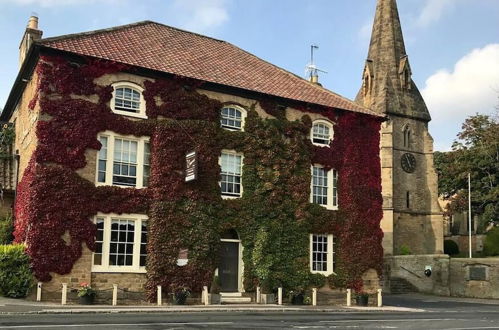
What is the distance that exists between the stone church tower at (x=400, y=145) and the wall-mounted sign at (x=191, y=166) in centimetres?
3218

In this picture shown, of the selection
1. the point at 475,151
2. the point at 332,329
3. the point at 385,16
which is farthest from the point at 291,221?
the point at 385,16

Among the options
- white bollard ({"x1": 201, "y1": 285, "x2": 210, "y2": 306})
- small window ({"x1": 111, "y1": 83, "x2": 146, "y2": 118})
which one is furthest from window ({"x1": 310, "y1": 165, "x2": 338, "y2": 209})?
small window ({"x1": 111, "y1": 83, "x2": 146, "y2": 118})

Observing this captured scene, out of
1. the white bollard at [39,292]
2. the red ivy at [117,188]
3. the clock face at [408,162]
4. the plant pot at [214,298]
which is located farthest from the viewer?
the clock face at [408,162]

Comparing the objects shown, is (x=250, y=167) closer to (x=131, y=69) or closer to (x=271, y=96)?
(x=271, y=96)

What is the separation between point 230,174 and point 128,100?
5.27 metres

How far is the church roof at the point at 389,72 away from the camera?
56250mm

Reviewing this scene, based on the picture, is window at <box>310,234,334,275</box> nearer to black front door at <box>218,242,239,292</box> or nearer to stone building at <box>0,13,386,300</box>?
stone building at <box>0,13,386,300</box>

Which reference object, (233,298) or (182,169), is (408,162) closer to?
(233,298)

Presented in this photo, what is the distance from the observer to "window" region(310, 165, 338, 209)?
26906 mm

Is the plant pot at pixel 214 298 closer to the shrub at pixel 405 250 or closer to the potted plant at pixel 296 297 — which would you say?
the potted plant at pixel 296 297

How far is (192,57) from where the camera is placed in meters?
26.3

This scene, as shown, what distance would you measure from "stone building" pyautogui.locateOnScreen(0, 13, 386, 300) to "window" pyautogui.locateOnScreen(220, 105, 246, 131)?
5cm

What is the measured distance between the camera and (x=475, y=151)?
5316cm

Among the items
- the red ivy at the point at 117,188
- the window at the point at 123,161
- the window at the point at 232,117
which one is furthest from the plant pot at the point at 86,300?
the window at the point at 232,117
